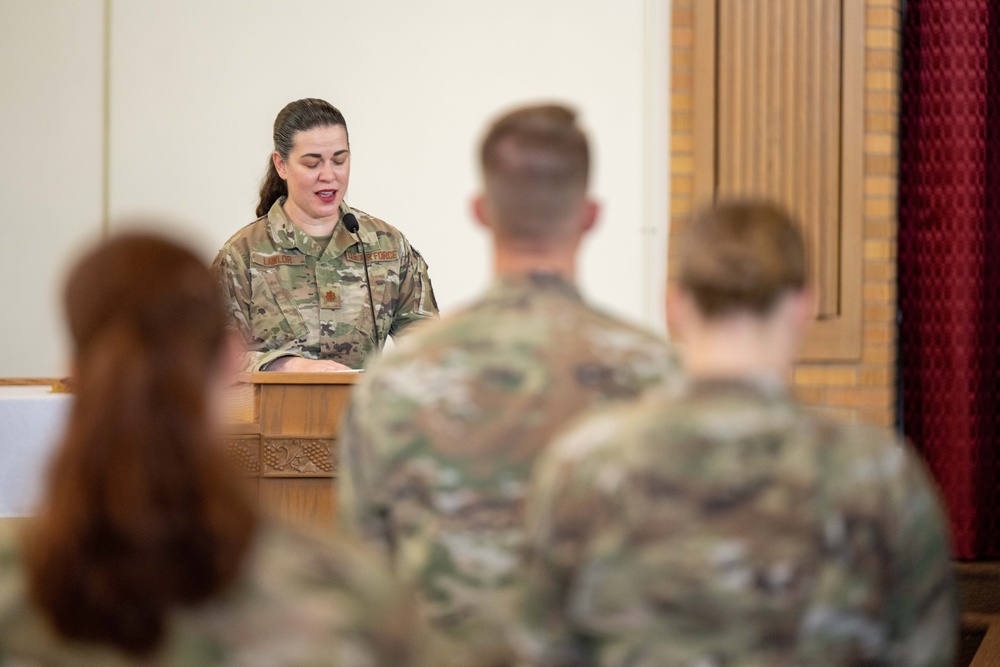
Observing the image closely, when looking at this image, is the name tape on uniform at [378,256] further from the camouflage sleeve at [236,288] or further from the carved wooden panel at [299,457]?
the carved wooden panel at [299,457]

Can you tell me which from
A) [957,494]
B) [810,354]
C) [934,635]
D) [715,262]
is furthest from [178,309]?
[957,494]

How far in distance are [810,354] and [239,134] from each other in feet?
7.81

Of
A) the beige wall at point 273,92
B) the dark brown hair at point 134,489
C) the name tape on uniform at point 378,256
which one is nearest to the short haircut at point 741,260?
the dark brown hair at point 134,489

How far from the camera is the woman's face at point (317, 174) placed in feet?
13.6

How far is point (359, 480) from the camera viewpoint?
1.74 m

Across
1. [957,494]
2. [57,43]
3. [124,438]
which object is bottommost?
[957,494]

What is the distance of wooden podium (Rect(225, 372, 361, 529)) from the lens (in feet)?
10.4

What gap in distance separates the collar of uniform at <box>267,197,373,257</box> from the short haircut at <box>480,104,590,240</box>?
2335 mm

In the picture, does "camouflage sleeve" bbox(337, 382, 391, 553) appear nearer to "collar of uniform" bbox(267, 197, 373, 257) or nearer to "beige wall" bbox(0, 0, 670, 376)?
"collar of uniform" bbox(267, 197, 373, 257)

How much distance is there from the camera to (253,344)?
13.2 feet

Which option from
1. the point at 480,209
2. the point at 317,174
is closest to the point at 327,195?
the point at 317,174

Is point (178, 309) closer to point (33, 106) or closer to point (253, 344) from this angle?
point (253, 344)

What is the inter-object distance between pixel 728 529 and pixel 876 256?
400 centimetres

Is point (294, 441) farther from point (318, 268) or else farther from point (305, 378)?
point (318, 268)
